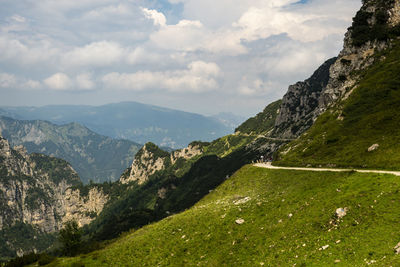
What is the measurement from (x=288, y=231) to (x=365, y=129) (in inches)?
2391

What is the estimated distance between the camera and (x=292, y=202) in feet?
159

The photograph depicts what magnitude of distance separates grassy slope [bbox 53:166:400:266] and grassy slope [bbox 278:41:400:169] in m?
15.3

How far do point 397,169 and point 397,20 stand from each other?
12706 cm

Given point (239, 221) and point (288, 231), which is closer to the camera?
point (288, 231)

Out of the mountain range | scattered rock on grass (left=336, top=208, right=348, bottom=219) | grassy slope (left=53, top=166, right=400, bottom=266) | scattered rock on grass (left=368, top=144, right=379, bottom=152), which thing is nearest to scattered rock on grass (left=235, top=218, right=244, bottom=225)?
the mountain range

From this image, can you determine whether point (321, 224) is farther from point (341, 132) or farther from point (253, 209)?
point (341, 132)

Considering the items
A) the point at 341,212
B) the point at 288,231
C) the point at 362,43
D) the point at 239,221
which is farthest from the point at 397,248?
the point at 362,43

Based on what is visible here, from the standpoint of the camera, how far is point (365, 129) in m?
84.6

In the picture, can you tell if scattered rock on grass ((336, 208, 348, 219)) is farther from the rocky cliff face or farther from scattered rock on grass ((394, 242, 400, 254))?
the rocky cliff face

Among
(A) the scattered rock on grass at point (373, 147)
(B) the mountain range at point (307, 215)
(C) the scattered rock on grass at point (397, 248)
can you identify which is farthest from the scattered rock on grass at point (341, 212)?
(A) the scattered rock on grass at point (373, 147)

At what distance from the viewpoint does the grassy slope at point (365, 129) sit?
66438mm

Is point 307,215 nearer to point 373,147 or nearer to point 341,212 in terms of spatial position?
point 341,212

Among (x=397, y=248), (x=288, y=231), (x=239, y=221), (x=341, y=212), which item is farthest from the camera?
(x=239, y=221)

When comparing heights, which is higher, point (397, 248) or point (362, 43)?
point (362, 43)
